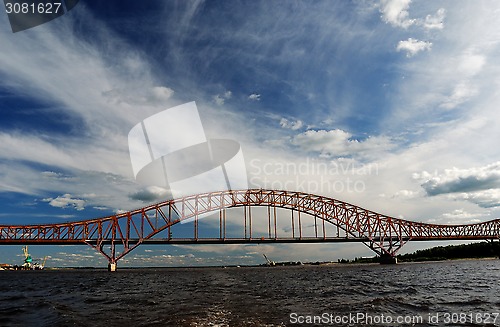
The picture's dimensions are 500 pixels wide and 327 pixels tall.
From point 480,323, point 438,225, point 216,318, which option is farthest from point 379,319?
point 438,225

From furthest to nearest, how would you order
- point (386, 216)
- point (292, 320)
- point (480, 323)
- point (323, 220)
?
point (386, 216) → point (323, 220) → point (292, 320) → point (480, 323)

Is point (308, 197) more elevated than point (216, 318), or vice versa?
point (308, 197)

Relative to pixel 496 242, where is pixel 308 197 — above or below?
above

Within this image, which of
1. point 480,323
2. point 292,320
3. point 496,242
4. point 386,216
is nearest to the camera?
point 480,323

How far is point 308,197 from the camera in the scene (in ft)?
278

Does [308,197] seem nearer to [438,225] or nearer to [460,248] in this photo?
[438,225]

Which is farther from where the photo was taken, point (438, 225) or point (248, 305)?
point (438, 225)

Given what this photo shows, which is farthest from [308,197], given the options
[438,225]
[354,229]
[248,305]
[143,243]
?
[248,305]

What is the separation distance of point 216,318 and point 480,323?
8857mm

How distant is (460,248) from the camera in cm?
13400

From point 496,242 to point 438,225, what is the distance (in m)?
28.8

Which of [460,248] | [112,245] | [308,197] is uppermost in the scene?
[308,197]

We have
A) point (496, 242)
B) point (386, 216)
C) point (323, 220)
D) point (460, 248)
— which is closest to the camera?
point (323, 220)

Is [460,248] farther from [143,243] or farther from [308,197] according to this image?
[143,243]
